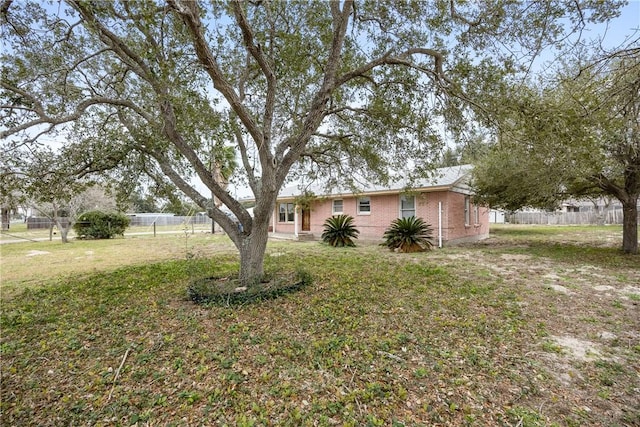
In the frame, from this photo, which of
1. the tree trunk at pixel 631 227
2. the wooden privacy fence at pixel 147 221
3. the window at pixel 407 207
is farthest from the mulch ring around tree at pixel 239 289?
the wooden privacy fence at pixel 147 221

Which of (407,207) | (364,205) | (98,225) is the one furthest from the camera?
(98,225)

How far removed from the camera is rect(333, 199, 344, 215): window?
16.2 m

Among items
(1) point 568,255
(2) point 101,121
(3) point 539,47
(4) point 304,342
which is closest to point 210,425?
(4) point 304,342

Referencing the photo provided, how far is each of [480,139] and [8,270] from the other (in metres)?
12.9

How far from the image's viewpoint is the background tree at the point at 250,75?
167 inches

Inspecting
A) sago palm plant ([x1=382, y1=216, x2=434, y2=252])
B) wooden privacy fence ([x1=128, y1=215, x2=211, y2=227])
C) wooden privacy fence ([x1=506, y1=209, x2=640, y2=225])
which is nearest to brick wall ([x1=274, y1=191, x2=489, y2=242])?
sago palm plant ([x1=382, y1=216, x2=434, y2=252])

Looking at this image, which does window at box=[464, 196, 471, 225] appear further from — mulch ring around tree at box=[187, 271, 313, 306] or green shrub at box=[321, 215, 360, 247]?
mulch ring around tree at box=[187, 271, 313, 306]

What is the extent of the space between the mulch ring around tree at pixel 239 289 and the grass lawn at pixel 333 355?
0.23 metres

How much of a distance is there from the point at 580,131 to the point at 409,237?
23.8ft

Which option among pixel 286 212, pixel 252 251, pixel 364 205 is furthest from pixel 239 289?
pixel 286 212

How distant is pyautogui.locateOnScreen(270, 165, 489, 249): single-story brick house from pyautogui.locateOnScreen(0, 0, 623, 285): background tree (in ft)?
16.1

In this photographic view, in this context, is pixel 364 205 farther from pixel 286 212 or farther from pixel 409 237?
pixel 286 212

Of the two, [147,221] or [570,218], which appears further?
[147,221]

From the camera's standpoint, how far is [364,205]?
15242 mm
